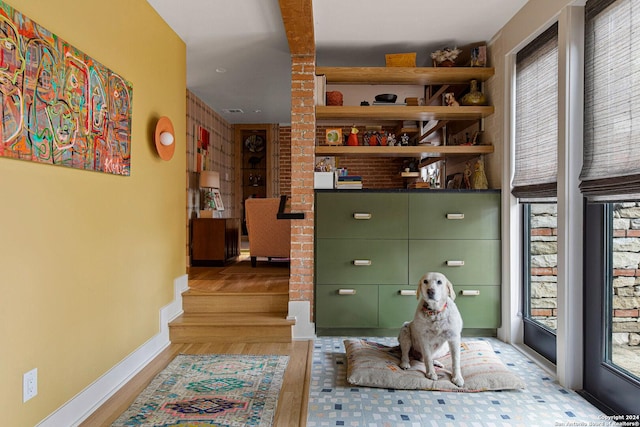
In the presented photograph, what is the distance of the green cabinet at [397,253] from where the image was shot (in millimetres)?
3578

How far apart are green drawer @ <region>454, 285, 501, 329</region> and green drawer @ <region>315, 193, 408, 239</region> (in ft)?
2.38

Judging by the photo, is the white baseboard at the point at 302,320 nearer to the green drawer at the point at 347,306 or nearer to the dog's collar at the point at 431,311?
the green drawer at the point at 347,306

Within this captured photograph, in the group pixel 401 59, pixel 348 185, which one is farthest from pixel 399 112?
pixel 348 185

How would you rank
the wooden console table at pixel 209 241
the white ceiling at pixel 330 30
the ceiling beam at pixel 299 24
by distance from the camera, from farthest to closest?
the wooden console table at pixel 209 241, the white ceiling at pixel 330 30, the ceiling beam at pixel 299 24

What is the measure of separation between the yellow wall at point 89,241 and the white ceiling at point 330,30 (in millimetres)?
361

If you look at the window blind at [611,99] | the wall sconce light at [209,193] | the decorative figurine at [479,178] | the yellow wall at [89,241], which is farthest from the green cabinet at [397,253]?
the wall sconce light at [209,193]

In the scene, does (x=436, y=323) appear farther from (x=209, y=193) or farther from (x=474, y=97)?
(x=209, y=193)

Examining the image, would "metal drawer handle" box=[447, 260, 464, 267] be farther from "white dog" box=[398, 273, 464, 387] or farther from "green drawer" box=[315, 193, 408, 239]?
"white dog" box=[398, 273, 464, 387]

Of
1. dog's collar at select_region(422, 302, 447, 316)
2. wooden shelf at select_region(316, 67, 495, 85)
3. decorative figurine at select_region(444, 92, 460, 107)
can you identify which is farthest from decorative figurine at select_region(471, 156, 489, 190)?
dog's collar at select_region(422, 302, 447, 316)

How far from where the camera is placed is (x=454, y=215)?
3.57 meters

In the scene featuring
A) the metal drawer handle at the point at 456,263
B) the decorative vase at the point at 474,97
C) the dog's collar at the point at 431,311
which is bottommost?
the dog's collar at the point at 431,311

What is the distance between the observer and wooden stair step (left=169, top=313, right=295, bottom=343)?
354 cm

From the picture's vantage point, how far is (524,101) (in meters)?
3.24

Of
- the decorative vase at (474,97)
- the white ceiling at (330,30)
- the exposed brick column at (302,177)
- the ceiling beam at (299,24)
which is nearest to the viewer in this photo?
the ceiling beam at (299,24)
